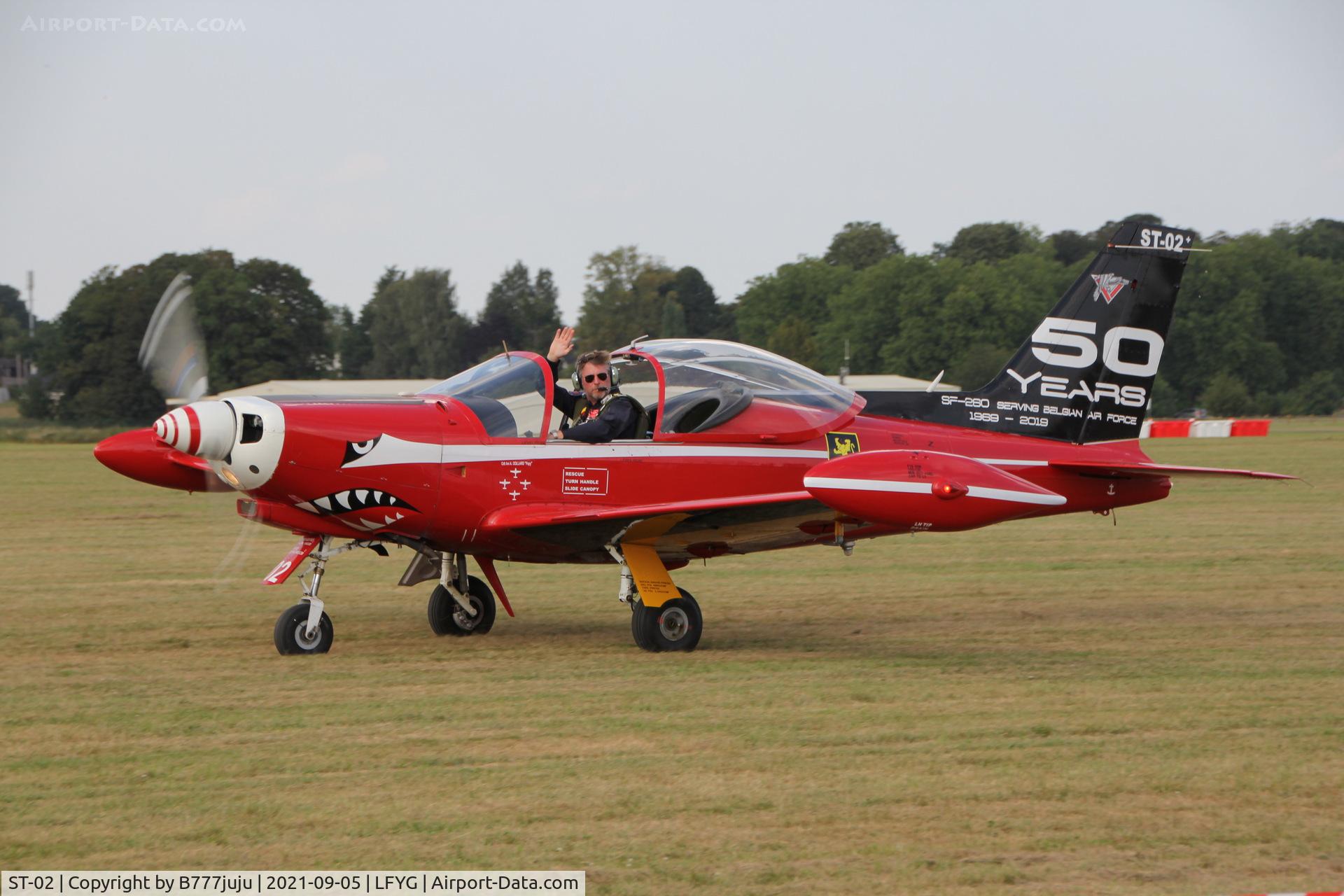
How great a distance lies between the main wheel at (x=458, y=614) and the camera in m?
9.80

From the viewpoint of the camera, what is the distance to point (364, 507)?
27.7ft


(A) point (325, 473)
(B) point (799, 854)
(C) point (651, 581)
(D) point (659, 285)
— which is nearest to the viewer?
(B) point (799, 854)

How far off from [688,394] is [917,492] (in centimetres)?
221

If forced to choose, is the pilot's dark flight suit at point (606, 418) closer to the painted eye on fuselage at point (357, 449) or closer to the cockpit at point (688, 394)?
the cockpit at point (688, 394)

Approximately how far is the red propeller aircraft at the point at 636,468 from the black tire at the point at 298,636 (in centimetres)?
1

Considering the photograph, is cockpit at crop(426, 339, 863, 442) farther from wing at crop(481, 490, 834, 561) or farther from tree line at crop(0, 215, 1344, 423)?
tree line at crop(0, 215, 1344, 423)

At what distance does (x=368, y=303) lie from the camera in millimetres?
85250

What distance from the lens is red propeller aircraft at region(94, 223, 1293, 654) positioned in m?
7.87

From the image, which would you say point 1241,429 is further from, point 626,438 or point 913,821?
point 913,821

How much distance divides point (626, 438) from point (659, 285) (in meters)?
68.5

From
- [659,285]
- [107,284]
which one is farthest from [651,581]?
[659,285]

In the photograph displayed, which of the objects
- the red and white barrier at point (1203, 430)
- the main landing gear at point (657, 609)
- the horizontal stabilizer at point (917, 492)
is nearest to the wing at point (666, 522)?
the main landing gear at point (657, 609)

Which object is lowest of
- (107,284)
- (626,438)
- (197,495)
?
(197,495)

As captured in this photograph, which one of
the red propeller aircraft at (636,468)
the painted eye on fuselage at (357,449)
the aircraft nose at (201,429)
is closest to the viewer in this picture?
the aircraft nose at (201,429)
